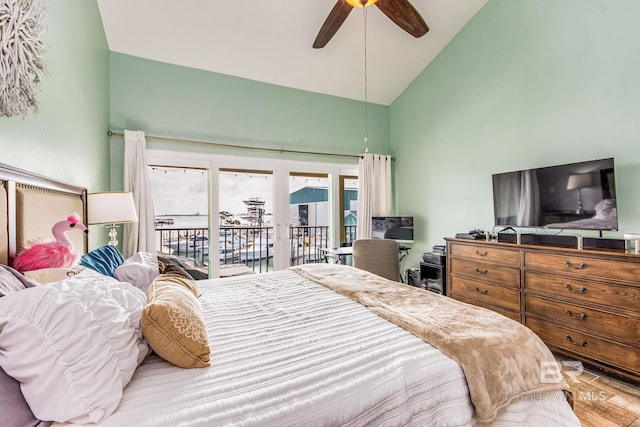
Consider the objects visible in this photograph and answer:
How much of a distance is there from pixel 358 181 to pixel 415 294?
2751mm

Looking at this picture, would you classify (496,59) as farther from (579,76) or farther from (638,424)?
(638,424)

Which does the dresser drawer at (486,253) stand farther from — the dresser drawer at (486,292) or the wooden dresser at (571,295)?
the dresser drawer at (486,292)

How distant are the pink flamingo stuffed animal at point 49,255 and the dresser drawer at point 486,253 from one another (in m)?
3.08

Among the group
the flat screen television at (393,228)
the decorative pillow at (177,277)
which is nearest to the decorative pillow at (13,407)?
the decorative pillow at (177,277)

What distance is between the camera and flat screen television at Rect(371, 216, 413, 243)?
3.98 m

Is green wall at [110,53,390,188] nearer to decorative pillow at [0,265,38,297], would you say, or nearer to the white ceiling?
the white ceiling

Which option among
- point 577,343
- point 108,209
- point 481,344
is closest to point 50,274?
point 108,209

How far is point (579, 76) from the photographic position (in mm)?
2430

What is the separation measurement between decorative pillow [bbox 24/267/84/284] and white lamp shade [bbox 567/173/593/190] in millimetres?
3324

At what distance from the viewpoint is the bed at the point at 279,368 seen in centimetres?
73

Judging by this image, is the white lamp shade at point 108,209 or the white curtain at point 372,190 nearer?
the white lamp shade at point 108,209

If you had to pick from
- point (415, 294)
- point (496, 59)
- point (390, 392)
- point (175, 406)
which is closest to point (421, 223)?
point (496, 59)

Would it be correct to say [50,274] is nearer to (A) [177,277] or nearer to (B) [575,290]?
(A) [177,277]

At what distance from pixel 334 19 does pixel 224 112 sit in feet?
6.06
